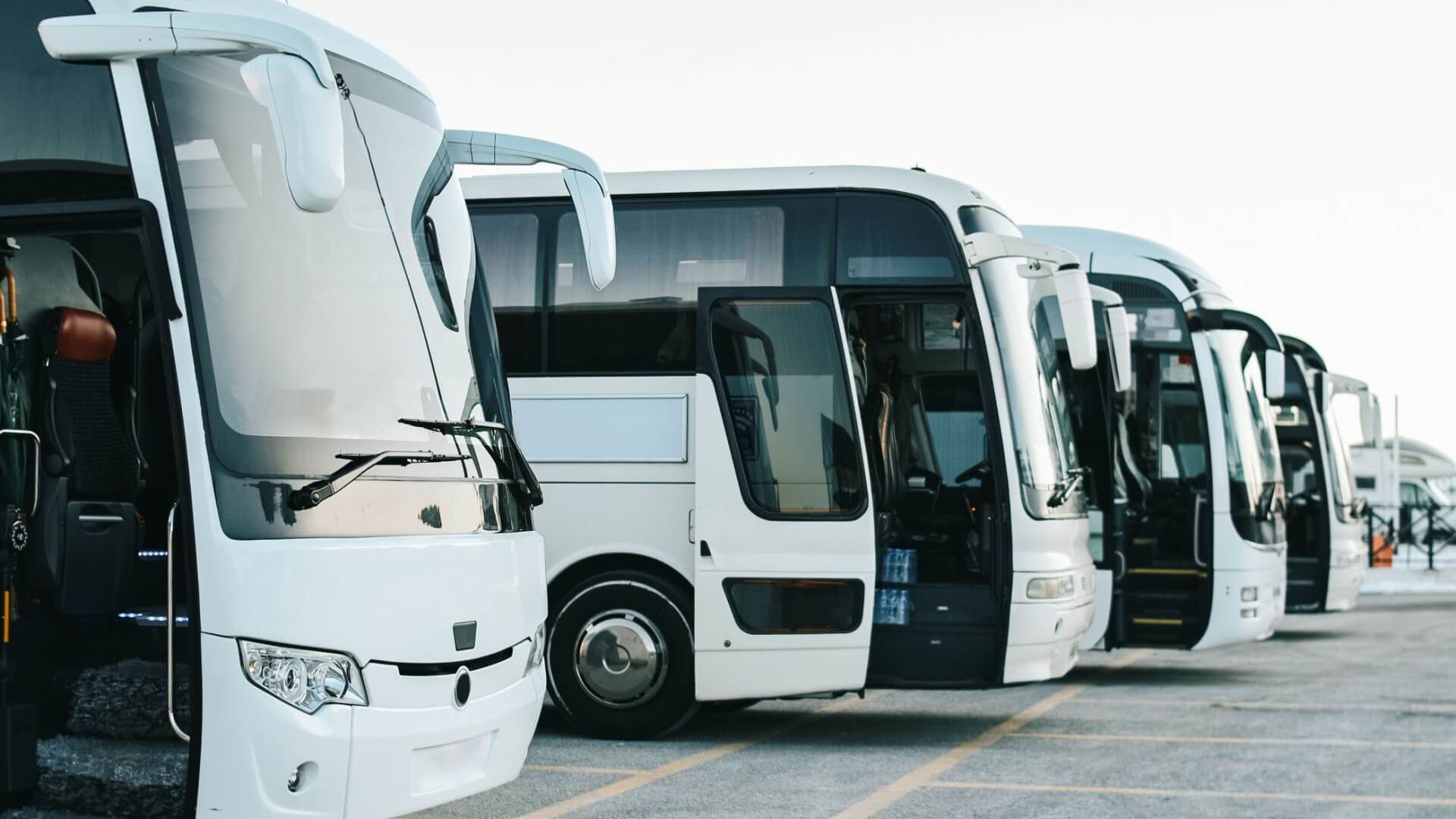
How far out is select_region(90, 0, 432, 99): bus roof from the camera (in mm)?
5801

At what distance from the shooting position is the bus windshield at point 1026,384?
10.5m

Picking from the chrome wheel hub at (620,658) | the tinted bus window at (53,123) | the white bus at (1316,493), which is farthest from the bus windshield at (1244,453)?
the tinted bus window at (53,123)

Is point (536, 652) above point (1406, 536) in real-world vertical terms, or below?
above

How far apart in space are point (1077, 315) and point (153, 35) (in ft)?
20.0

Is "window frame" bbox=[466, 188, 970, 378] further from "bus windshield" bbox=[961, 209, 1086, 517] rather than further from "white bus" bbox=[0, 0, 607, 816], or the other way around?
"white bus" bbox=[0, 0, 607, 816]

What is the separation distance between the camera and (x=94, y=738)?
5801 millimetres

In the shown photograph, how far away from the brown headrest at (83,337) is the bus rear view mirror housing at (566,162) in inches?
65.3

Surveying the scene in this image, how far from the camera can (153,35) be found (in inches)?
220

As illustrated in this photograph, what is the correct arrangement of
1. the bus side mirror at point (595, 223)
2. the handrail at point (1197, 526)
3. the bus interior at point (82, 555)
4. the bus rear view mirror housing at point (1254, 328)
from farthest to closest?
1. the bus rear view mirror housing at point (1254, 328)
2. the handrail at point (1197, 526)
3. the bus side mirror at point (595, 223)
4. the bus interior at point (82, 555)

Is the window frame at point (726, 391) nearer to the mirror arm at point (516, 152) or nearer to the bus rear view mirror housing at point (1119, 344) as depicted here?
the bus rear view mirror housing at point (1119, 344)

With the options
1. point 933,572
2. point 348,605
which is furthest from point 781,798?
point 348,605

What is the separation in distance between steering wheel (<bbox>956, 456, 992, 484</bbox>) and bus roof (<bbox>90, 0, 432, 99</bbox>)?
5.00 metres

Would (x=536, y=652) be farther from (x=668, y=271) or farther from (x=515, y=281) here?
(x=515, y=281)

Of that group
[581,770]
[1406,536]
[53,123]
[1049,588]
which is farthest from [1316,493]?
[1406,536]
